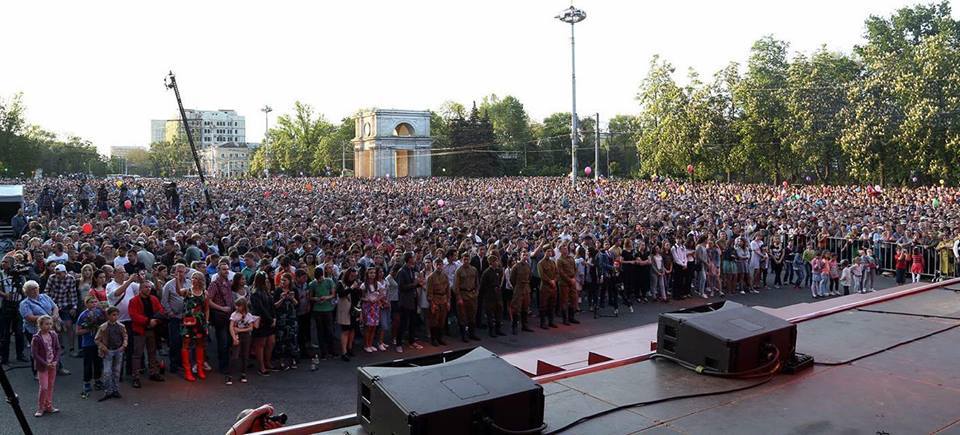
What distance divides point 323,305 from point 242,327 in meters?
1.39

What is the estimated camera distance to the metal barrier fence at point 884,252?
17.0 meters

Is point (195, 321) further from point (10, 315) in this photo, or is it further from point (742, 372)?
point (742, 372)

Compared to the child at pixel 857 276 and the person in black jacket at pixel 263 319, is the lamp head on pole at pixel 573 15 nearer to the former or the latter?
the child at pixel 857 276

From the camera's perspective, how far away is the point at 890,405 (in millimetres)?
4367

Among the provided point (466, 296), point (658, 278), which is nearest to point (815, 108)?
point (658, 278)

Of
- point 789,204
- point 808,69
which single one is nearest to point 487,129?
point 808,69

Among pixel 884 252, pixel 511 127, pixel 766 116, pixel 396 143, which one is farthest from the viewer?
pixel 511 127

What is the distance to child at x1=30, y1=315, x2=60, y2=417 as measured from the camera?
7.56 meters

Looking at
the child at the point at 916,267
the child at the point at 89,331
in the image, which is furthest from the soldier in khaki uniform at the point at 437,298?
the child at the point at 916,267

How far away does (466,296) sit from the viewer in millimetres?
11586

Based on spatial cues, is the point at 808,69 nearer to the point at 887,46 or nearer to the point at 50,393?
the point at 887,46

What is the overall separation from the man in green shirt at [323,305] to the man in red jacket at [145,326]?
2.13 metres

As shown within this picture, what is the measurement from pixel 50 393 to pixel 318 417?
3.08 m

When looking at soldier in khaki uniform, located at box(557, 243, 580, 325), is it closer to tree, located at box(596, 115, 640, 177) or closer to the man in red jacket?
the man in red jacket
